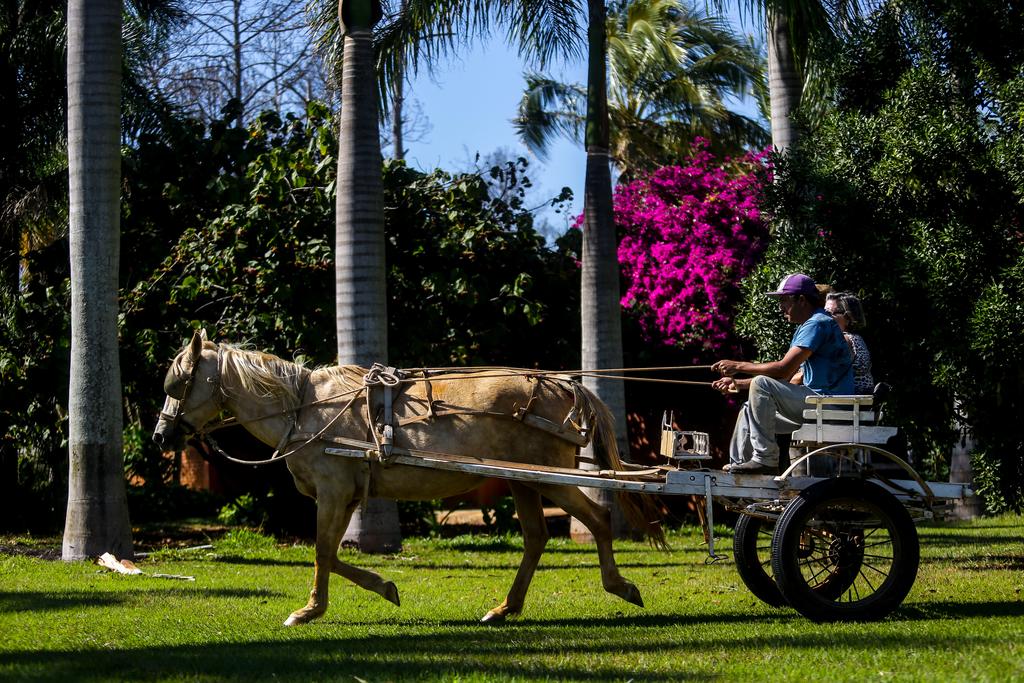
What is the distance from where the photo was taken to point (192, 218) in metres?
17.0

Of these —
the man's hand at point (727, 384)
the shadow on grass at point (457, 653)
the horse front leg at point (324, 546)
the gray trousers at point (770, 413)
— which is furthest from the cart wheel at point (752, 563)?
the horse front leg at point (324, 546)

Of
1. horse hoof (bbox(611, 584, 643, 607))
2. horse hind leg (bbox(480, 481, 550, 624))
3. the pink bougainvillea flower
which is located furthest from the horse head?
the pink bougainvillea flower

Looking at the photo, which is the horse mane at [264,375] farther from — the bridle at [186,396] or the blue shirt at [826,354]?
the blue shirt at [826,354]

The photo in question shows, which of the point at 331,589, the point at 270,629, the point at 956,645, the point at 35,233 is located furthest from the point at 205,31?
the point at 956,645

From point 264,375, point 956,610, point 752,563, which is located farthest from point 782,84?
point 264,375

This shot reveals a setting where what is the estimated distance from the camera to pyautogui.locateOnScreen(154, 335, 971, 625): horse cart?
325 inches

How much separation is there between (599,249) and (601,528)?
21.5 feet

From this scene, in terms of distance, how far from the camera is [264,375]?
29.1 ft

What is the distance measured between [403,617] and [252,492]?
8.80 meters

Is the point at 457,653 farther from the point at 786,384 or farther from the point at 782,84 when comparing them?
the point at 782,84

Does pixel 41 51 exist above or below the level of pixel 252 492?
above

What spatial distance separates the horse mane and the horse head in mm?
122

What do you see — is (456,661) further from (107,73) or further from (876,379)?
(107,73)

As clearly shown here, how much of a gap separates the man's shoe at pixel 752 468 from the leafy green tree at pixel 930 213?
2563 millimetres
